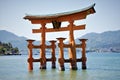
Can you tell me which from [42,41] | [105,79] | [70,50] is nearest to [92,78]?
[105,79]

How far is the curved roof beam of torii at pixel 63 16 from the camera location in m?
19.5

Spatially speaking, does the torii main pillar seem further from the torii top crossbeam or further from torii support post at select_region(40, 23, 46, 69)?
torii support post at select_region(40, 23, 46, 69)

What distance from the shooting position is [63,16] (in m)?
21.4

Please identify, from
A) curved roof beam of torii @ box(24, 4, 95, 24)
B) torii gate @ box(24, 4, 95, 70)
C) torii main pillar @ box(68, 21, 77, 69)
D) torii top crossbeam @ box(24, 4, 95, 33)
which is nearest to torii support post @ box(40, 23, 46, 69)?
torii gate @ box(24, 4, 95, 70)

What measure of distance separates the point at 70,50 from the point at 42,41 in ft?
10.9

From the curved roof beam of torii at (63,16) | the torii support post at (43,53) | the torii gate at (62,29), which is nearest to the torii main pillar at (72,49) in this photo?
the torii gate at (62,29)

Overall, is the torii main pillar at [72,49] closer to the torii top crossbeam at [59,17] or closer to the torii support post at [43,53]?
the torii top crossbeam at [59,17]

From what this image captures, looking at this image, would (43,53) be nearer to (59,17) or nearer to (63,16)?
(59,17)

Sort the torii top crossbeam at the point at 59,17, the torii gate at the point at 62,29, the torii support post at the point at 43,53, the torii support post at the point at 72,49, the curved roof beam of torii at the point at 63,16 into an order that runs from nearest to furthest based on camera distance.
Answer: the curved roof beam of torii at the point at 63,16 → the torii top crossbeam at the point at 59,17 → the torii gate at the point at 62,29 → the torii support post at the point at 72,49 → the torii support post at the point at 43,53

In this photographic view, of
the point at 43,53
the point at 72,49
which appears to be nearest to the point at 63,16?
the point at 72,49

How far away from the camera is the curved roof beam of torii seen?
19531 mm

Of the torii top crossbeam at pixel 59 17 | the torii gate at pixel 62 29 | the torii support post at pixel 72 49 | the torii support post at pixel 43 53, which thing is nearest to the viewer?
the torii top crossbeam at pixel 59 17

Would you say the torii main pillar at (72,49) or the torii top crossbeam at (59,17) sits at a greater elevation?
the torii top crossbeam at (59,17)

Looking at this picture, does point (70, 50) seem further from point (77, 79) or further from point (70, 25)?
point (77, 79)
